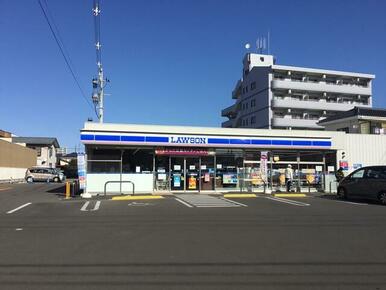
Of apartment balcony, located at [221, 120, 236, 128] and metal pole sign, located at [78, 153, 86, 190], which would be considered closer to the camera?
metal pole sign, located at [78, 153, 86, 190]

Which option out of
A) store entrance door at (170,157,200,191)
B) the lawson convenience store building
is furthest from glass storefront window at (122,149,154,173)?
store entrance door at (170,157,200,191)

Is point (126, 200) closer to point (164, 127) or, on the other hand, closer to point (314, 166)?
point (164, 127)

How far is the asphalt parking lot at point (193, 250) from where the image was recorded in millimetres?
6777

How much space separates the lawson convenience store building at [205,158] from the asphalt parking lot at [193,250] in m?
9.88

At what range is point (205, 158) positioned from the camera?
27.0 metres

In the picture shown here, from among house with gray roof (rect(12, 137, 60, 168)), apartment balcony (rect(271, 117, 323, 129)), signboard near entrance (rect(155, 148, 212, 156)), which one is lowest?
signboard near entrance (rect(155, 148, 212, 156))

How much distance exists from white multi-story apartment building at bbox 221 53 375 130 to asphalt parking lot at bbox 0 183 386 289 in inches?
2625

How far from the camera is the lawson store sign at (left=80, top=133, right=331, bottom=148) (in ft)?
82.1

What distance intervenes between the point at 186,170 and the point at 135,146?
128 inches

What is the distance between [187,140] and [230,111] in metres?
77.2

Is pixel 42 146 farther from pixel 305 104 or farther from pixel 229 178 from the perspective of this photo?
pixel 229 178

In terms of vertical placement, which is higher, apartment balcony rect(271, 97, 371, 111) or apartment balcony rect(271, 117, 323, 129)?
apartment balcony rect(271, 97, 371, 111)

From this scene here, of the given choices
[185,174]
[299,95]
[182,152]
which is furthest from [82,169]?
[299,95]

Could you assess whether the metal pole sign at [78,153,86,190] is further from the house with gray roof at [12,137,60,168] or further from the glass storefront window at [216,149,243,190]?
the house with gray roof at [12,137,60,168]
